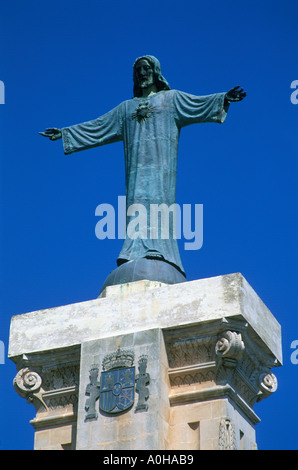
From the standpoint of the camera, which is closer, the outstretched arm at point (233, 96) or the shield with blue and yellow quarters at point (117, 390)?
the shield with blue and yellow quarters at point (117, 390)

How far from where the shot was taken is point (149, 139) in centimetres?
2020

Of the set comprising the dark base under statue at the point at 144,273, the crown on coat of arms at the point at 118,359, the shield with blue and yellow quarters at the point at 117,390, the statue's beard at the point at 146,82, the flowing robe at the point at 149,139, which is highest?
the statue's beard at the point at 146,82

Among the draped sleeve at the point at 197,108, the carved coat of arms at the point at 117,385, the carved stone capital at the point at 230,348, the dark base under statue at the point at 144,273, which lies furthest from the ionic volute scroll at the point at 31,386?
the draped sleeve at the point at 197,108

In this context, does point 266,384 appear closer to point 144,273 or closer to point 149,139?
point 144,273

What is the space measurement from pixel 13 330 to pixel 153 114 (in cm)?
461

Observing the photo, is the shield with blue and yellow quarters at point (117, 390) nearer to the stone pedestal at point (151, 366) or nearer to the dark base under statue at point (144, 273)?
the stone pedestal at point (151, 366)

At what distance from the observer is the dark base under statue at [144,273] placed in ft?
61.0

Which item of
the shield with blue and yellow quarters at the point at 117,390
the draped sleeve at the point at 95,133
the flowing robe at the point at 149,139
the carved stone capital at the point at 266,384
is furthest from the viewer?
the draped sleeve at the point at 95,133

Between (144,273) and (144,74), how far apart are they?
4132 mm

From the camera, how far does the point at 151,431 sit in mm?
16688

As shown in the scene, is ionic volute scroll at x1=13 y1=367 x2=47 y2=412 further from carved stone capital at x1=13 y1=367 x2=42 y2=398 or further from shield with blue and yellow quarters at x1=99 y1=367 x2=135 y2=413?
shield with blue and yellow quarters at x1=99 y1=367 x2=135 y2=413

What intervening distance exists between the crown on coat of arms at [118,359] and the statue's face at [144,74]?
5470 mm

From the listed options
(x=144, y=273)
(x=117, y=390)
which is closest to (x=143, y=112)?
(x=144, y=273)
